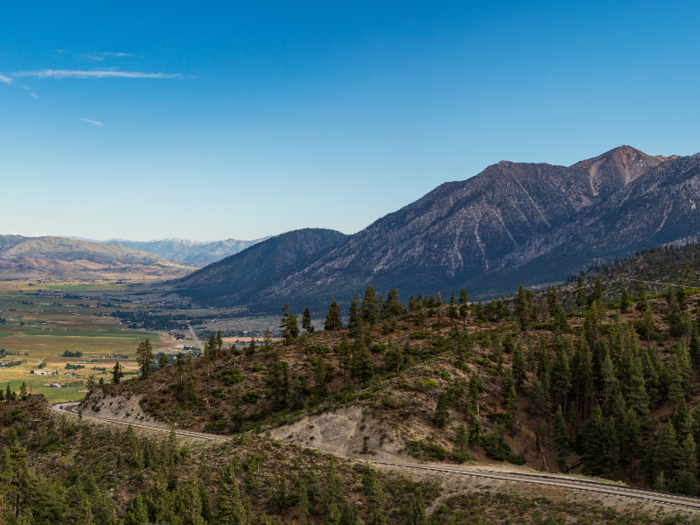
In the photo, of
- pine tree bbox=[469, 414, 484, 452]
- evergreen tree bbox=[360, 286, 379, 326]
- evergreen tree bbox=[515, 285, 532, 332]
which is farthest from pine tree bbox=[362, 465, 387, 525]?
evergreen tree bbox=[360, 286, 379, 326]

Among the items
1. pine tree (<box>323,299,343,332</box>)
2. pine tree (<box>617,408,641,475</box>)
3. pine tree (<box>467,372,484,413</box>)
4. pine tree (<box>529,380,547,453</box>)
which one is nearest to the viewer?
pine tree (<box>617,408,641,475</box>)

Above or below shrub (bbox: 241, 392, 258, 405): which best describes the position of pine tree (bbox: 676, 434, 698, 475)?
below

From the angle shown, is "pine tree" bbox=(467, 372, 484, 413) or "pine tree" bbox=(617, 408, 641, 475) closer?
"pine tree" bbox=(617, 408, 641, 475)

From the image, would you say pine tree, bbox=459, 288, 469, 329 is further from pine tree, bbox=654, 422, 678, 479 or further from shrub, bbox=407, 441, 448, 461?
pine tree, bbox=654, 422, 678, 479

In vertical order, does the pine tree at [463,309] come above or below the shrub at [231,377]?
above

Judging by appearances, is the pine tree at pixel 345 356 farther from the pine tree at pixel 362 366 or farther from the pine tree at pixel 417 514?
the pine tree at pixel 417 514

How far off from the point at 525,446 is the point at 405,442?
1055 inches

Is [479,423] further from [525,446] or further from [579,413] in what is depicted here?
[579,413]

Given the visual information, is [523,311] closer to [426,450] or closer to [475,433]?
[475,433]

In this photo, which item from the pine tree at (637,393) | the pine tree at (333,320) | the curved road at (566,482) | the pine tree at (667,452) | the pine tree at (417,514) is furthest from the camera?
the pine tree at (333,320)

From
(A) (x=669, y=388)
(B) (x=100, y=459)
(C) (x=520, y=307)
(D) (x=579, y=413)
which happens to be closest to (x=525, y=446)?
(D) (x=579, y=413)

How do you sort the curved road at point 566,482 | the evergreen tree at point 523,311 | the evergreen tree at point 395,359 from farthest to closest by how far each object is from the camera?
the evergreen tree at point 523,311, the evergreen tree at point 395,359, the curved road at point 566,482

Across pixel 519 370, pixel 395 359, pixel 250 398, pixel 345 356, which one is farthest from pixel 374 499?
pixel 345 356

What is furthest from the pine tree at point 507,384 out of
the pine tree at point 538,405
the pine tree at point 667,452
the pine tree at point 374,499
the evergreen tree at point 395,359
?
the pine tree at point 374,499
